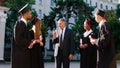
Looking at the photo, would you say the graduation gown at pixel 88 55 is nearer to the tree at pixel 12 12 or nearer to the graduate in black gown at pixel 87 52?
the graduate in black gown at pixel 87 52

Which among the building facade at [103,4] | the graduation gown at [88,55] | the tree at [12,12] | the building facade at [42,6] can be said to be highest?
the building facade at [103,4]

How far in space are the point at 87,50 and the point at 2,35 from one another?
75.2 ft

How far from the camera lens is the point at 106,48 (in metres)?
8.44

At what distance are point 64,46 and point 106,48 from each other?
2.26m

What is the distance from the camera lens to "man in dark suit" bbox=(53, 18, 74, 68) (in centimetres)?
1039

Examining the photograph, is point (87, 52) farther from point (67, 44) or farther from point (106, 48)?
point (106, 48)

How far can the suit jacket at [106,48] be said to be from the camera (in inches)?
328

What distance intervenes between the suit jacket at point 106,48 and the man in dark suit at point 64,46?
1.96 metres

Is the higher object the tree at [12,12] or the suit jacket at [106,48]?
the tree at [12,12]

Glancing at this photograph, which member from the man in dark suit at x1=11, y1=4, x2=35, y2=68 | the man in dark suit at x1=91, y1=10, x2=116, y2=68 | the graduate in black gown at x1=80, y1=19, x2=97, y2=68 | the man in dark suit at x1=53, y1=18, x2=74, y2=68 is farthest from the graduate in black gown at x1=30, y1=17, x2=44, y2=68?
the graduate in black gown at x1=80, y1=19, x2=97, y2=68

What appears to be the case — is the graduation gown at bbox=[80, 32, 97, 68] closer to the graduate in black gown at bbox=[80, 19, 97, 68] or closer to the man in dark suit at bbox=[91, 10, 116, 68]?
the graduate in black gown at bbox=[80, 19, 97, 68]

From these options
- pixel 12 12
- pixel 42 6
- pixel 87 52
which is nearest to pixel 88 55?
pixel 87 52

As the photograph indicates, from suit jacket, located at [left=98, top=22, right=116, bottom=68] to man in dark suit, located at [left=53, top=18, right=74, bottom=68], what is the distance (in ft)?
6.43

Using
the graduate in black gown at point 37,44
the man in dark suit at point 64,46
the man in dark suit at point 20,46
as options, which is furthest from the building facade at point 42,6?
the man in dark suit at point 20,46
